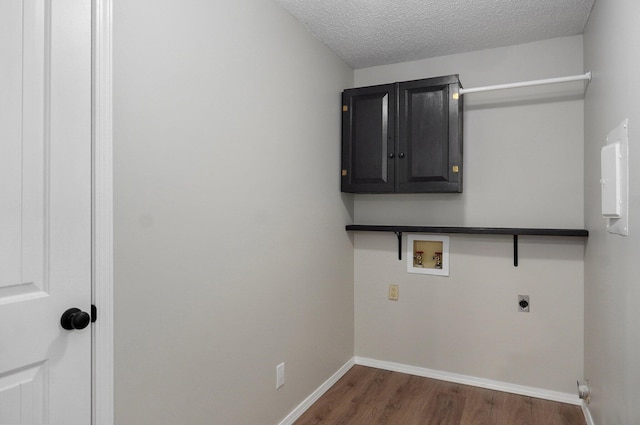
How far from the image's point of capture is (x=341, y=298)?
3014mm

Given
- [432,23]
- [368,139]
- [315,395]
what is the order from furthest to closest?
[368,139] < [315,395] < [432,23]

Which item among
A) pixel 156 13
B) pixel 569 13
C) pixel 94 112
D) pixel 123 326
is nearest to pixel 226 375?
pixel 123 326

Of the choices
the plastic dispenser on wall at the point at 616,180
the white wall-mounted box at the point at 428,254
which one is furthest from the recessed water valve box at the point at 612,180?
the white wall-mounted box at the point at 428,254

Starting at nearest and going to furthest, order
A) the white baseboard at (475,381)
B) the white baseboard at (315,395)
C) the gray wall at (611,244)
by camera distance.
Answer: the gray wall at (611,244) < the white baseboard at (315,395) < the white baseboard at (475,381)

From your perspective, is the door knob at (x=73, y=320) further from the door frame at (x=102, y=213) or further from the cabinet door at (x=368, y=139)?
the cabinet door at (x=368, y=139)

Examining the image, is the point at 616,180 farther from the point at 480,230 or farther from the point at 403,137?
the point at 403,137

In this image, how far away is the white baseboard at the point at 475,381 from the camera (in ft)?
8.42

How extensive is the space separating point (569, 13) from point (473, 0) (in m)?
0.63

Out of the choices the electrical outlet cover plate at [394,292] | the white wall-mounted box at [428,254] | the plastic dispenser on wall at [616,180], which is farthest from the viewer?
the electrical outlet cover plate at [394,292]

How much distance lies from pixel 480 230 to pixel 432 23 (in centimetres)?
137

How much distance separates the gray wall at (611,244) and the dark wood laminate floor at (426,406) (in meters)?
0.36

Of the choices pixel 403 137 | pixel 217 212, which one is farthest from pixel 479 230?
pixel 217 212

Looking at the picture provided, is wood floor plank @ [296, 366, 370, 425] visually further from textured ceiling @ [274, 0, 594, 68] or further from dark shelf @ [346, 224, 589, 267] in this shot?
textured ceiling @ [274, 0, 594, 68]

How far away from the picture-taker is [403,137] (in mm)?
2742
